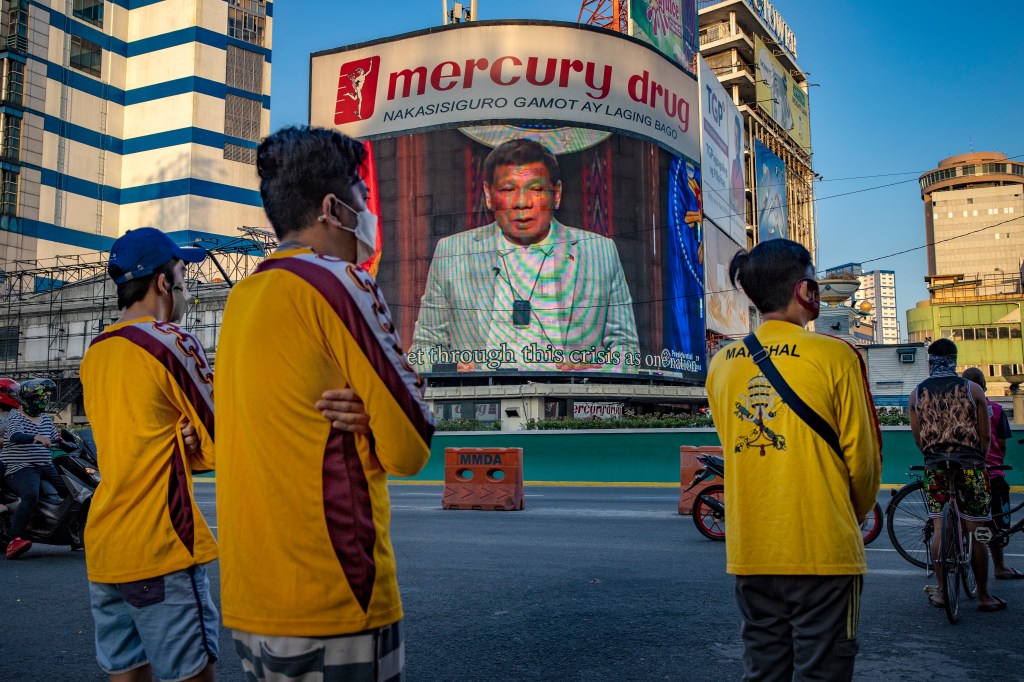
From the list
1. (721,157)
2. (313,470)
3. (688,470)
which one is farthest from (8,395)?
(721,157)

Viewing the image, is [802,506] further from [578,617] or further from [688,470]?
[688,470]

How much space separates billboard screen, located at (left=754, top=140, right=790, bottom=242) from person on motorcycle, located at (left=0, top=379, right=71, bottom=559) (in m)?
65.6

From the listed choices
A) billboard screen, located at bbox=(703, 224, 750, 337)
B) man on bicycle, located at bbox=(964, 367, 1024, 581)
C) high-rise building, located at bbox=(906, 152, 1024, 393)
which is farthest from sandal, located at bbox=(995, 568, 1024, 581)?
high-rise building, located at bbox=(906, 152, 1024, 393)

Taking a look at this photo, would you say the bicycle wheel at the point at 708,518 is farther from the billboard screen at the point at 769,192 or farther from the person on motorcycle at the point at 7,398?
the billboard screen at the point at 769,192

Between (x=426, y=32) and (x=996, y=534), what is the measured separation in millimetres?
45172

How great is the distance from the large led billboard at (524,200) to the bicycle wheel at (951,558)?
37626 millimetres

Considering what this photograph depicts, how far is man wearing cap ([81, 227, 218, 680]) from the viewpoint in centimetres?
272

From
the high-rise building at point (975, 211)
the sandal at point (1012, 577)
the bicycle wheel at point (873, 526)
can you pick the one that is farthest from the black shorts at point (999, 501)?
the high-rise building at point (975, 211)

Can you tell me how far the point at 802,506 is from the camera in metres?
2.88

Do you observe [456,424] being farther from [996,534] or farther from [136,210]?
[136,210]

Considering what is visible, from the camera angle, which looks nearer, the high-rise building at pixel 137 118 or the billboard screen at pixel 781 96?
the high-rise building at pixel 137 118

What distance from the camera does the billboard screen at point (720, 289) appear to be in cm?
5344

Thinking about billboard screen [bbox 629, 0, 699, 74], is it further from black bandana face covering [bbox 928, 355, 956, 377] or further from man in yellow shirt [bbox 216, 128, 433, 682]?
man in yellow shirt [bbox 216, 128, 433, 682]

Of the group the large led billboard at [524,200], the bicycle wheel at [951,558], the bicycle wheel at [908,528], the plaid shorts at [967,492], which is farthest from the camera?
the large led billboard at [524,200]
